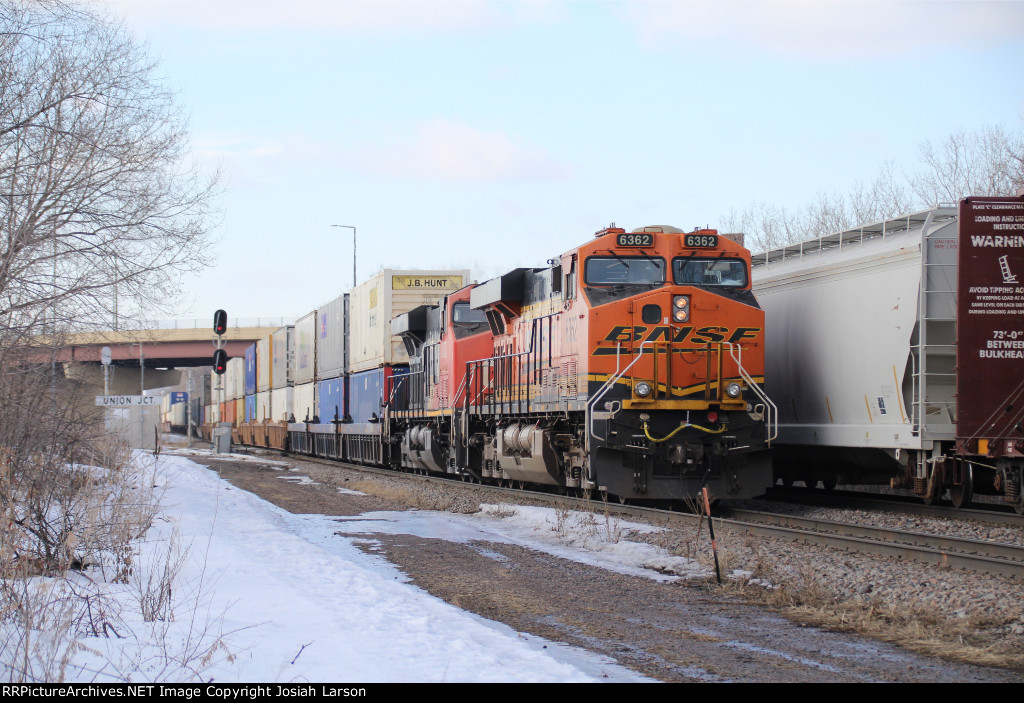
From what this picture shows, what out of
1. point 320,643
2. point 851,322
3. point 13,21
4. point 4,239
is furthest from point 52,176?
point 851,322

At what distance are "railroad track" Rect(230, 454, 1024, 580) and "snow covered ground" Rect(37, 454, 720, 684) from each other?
1.64m

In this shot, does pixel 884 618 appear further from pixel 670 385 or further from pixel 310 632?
pixel 670 385

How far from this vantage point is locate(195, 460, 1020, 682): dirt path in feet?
20.3

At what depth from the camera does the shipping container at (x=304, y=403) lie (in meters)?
34.7

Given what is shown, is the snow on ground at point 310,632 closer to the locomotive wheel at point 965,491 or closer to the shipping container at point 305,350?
the locomotive wheel at point 965,491

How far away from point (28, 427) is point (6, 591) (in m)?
5.94

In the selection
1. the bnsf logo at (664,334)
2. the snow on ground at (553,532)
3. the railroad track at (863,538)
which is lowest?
the snow on ground at (553,532)

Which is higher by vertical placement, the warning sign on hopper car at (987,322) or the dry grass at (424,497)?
the warning sign on hopper car at (987,322)

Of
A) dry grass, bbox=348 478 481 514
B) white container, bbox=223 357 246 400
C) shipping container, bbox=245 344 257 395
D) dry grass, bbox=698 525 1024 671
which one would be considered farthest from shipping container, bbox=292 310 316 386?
dry grass, bbox=698 525 1024 671

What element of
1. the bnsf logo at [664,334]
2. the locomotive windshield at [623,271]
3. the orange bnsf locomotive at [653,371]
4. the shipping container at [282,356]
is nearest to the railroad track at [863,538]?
the orange bnsf locomotive at [653,371]

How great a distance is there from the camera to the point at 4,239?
13711mm

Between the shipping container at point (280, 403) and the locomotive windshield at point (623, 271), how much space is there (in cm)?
2610

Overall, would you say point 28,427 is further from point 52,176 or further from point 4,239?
point 52,176
